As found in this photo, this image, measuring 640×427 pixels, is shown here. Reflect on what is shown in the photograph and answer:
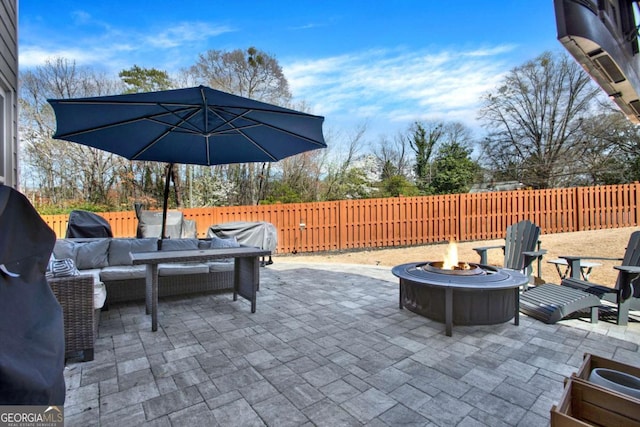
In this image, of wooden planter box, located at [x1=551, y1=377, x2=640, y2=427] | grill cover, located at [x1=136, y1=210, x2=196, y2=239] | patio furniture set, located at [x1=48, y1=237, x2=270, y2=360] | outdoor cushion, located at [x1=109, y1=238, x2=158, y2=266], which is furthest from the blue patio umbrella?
grill cover, located at [x1=136, y1=210, x2=196, y2=239]

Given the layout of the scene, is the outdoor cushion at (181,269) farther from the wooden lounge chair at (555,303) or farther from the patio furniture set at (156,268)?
the wooden lounge chair at (555,303)

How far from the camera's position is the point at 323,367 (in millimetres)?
2318

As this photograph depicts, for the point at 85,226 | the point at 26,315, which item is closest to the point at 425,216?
the point at 85,226

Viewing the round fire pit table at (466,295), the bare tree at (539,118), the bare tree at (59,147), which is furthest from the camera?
the bare tree at (539,118)

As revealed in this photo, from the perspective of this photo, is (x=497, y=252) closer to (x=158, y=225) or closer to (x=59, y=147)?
(x=158, y=225)

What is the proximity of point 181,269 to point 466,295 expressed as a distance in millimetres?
3269

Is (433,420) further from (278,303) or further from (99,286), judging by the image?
(99,286)

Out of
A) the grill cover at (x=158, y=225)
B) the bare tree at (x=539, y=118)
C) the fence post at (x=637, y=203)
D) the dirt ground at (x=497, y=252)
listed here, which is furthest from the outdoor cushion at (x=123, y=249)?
the bare tree at (x=539, y=118)

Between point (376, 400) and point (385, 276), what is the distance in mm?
3607

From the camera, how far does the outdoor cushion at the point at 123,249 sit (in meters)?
4.11

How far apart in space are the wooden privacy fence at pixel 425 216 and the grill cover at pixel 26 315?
25.2ft

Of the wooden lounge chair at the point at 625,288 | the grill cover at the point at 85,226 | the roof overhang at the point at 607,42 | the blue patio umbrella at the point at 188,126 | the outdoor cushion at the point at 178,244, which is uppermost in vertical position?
the roof overhang at the point at 607,42

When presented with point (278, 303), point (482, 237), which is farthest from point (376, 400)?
point (482, 237)

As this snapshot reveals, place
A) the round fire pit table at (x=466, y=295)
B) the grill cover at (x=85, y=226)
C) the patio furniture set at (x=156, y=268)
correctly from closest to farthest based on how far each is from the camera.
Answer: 1. the round fire pit table at (x=466, y=295)
2. the patio furniture set at (x=156, y=268)
3. the grill cover at (x=85, y=226)
